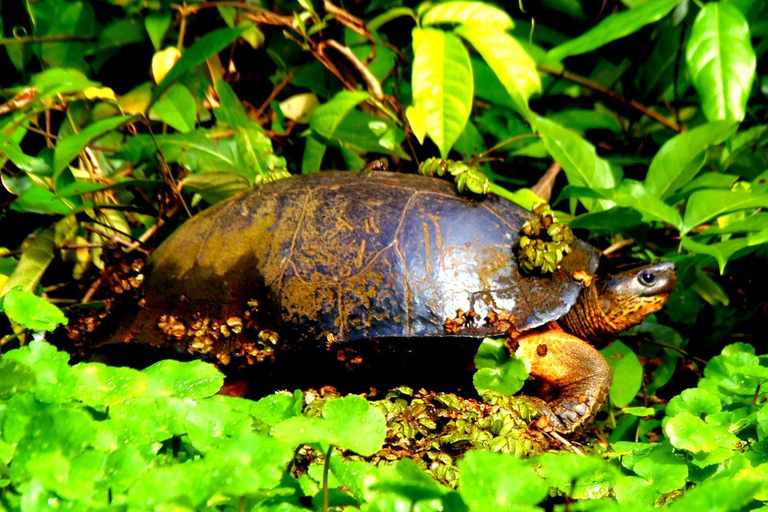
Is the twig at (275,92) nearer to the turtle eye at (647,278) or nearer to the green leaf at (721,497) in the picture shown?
the turtle eye at (647,278)

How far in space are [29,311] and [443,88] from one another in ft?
5.49

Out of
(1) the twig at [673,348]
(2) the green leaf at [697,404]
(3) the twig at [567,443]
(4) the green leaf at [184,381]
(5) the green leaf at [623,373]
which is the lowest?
(1) the twig at [673,348]

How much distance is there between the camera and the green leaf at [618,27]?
278cm

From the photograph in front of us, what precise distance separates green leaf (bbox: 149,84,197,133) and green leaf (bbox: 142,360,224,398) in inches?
69.7

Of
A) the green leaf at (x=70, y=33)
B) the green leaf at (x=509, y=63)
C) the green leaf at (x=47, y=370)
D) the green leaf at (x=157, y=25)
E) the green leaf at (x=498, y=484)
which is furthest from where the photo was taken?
the green leaf at (x=70, y=33)

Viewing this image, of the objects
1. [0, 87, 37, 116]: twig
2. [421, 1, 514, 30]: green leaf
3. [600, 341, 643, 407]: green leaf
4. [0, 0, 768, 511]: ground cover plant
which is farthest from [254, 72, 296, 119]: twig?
[600, 341, 643, 407]: green leaf

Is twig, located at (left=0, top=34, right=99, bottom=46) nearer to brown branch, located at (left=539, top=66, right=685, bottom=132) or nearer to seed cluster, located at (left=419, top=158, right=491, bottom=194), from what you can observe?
seed cluster, located at (left=419, top=158, right=491, bottom=194)

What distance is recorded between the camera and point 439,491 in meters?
1.05

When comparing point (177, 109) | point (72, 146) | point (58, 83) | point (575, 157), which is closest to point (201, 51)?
point (177, 109)

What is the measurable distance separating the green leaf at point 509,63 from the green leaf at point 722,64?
72 centimetres

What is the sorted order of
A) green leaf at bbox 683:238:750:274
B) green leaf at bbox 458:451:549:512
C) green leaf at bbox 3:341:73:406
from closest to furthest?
green leaf at bbox 458:451:549:512 < green leaf at bbox 3:341:73:406 < green leaf at bbox 683:238:750:274

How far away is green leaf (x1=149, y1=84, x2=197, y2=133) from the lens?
115 inches

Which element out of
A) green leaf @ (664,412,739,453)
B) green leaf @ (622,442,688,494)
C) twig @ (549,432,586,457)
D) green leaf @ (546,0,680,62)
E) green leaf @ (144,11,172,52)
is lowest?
twig @ (549,432,586,457)

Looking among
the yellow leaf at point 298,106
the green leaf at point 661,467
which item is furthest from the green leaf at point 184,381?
the yellow leaf at point 298,106
